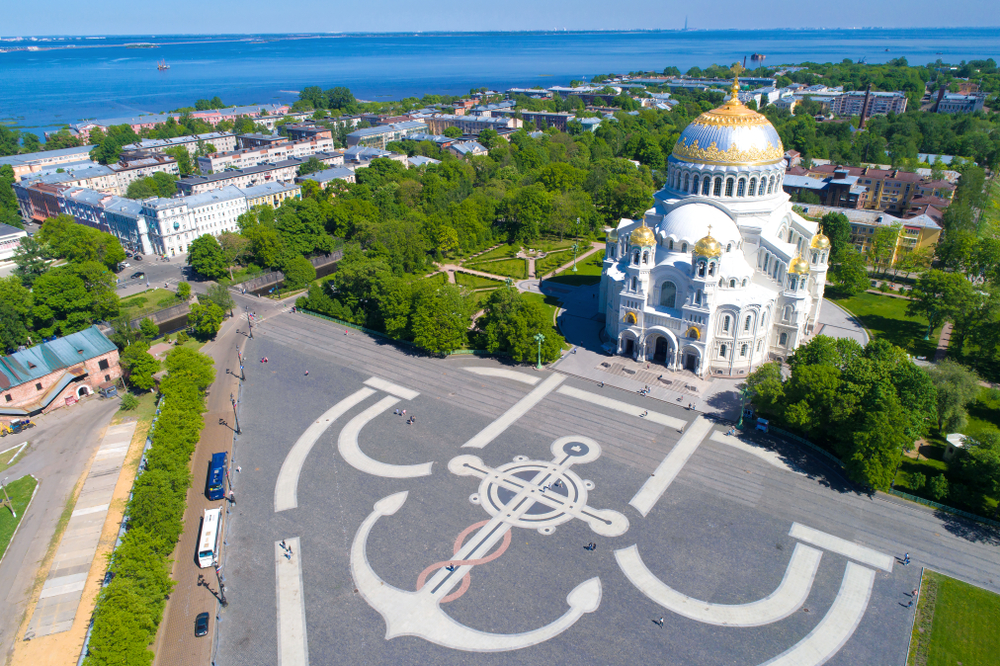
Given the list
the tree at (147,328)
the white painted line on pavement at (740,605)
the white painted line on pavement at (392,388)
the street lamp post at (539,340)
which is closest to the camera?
the white painted line on pavement at (740,605)

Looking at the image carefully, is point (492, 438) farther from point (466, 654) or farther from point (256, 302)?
point (256, 302)

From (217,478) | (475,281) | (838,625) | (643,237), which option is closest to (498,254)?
(475,281)

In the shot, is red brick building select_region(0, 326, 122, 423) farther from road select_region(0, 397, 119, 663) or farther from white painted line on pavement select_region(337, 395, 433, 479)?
white painted line on pavement select_region(337, 395, 433, 479)

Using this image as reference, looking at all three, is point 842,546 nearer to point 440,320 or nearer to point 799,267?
point 799,267

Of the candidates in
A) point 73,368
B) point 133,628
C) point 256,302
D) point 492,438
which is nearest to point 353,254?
point 256,302

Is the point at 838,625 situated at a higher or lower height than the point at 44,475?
lower

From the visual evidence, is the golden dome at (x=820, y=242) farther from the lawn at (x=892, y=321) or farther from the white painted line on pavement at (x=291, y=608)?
the white painted line on pavement at (x=291, y=608)

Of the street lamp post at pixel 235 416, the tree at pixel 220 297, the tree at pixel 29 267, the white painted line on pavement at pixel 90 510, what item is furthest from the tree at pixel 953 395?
the tree at pixel 29 267
